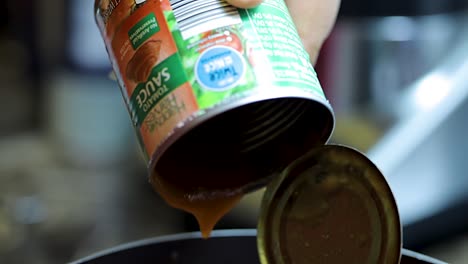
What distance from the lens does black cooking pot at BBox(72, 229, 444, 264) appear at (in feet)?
3.55

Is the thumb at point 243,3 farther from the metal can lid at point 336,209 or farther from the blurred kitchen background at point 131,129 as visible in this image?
the blurred kitchen background at point 131,129

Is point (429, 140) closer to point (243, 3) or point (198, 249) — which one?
point (198, 249)

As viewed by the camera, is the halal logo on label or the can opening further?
the can opening

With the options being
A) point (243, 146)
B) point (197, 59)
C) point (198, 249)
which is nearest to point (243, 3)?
point (197, 59)

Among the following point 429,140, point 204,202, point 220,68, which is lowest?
point 429,140

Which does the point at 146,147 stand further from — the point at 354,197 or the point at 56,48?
the point at 56,48

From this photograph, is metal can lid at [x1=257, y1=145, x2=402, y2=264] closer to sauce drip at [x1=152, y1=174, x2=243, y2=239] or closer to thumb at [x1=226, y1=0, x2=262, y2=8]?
sauce drip at [x1=152, y1=174, x2=243, y2=239]

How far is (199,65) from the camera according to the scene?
71 centimetres

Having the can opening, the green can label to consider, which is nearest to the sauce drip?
the can opening

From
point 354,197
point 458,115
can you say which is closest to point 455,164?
point 458,115

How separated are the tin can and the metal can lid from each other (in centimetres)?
12

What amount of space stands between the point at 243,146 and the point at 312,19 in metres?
0.20

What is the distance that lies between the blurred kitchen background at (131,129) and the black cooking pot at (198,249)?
0.70 meters

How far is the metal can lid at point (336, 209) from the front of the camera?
3.10 feet
